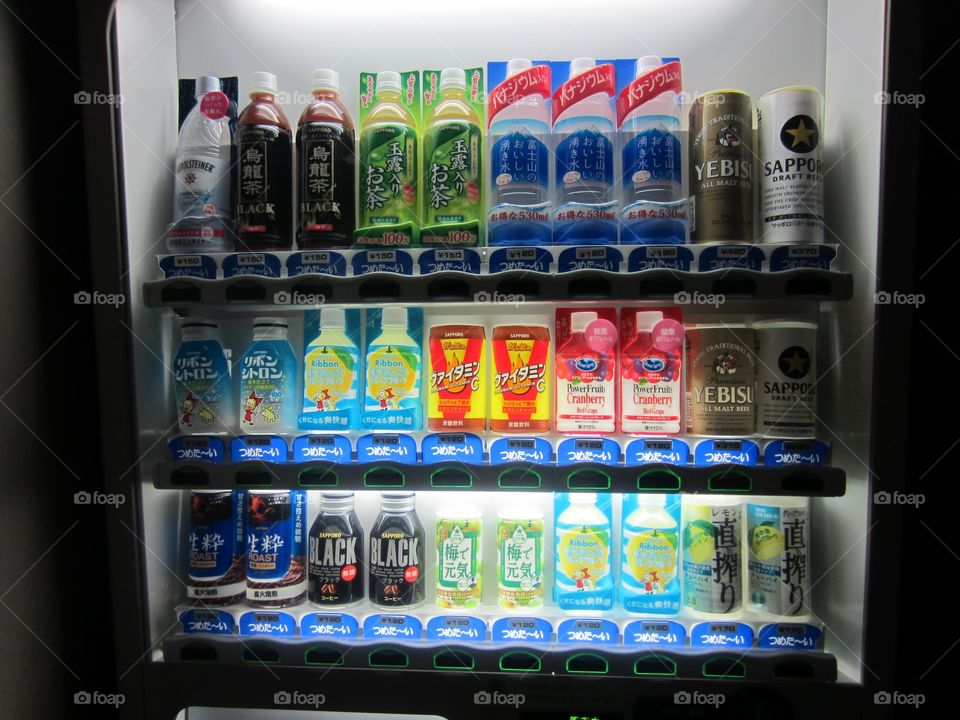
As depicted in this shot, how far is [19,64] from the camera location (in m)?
1.34

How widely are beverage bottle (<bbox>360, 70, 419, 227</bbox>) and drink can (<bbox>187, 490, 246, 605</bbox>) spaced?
32.7 inches

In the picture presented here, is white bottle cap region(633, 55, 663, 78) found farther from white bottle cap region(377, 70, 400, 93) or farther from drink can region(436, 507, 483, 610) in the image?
drink can region(436, 507, 483, 610)

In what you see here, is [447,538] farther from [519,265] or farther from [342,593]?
[519,265]

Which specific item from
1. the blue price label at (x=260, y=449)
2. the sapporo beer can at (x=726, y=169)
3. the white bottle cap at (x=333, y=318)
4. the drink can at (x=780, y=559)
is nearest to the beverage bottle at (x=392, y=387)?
the white bottle cap at (x=333, y=318)

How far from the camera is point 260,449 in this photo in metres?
1.41

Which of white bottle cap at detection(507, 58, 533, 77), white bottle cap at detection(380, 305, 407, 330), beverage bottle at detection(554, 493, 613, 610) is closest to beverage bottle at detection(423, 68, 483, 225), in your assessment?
white bottle cap at detection(507, 58, 533, 77)

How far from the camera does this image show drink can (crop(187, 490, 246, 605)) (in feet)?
5.02

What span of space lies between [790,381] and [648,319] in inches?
14.2

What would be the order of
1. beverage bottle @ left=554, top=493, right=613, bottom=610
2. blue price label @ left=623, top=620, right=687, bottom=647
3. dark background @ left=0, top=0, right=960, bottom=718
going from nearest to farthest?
dark background @ left=0, top=0, right=960, bottom=718 < blue price label @ left=623, top=620, right=687, bottom=647 < beverage bottle @ left=554, top=493, right=613, bottom=610

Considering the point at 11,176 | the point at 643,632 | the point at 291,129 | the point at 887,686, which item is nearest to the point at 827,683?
the point at 887,686

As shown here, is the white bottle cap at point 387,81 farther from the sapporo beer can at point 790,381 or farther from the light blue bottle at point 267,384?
the sapporo beer can at point 790,381

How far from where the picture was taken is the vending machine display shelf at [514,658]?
4.32 feet

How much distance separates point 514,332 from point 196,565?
1019mm

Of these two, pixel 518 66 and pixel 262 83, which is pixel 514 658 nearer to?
pixel 518 66
